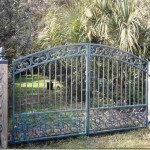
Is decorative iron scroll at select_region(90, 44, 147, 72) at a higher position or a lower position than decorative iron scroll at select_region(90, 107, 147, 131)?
higher

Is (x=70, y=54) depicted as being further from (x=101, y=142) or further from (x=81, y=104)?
(x=101, y=142)

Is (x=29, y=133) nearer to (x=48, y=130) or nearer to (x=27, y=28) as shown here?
(x=48, y=130)

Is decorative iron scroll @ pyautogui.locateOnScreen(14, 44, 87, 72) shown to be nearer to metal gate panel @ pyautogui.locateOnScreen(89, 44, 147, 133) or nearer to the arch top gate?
the arch top gate

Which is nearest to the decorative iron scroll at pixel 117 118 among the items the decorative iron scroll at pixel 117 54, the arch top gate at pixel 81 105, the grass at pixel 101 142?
the arch top gate at pixel 81 105

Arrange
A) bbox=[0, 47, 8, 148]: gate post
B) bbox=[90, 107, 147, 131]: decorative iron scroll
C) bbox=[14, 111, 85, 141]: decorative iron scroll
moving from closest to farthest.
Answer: bbox=[0, 47, 8, 148]: gate post < bbox=[14, 111, 85, 141]: decorative iron scroll < bbox=[90, 107, 147, 131]: decorative iron scroll

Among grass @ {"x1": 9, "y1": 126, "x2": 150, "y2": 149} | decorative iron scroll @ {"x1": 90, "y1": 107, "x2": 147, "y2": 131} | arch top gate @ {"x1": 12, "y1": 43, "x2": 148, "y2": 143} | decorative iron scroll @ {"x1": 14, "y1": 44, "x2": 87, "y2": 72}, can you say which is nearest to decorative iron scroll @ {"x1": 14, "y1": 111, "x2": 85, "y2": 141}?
arch top gate @ {"x1": 12, "y1": 43, "x2": 148, "y2": 143}

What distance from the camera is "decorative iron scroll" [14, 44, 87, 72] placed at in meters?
5.55

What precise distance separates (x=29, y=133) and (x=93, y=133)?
49.2 inches

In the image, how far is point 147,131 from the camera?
21.6 ft

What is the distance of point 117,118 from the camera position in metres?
6.50

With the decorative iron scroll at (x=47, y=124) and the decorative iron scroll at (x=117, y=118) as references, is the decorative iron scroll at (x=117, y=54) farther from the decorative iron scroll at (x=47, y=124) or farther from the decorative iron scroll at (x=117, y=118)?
the decorative iron scroll at (x=47, y=124)

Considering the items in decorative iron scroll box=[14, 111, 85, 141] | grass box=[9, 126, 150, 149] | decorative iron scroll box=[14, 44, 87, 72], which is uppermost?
decorative iron scroll box=[14, 44, 87, 72]

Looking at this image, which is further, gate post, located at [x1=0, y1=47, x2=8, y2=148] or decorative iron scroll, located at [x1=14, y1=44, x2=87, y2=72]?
decorative iron scroll, located at [x1=14, y1=44, x2=87, y2=72]

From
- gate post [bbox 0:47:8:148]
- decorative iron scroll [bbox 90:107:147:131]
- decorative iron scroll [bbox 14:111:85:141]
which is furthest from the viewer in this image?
decorative iron scroll [bbox 90:107:147:131]
